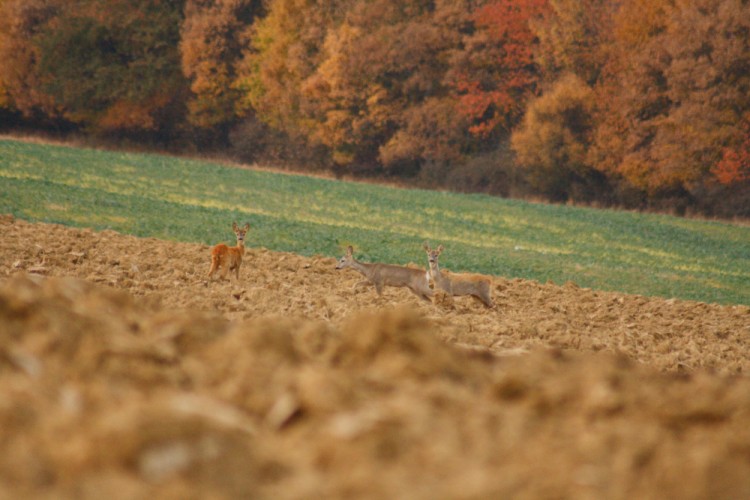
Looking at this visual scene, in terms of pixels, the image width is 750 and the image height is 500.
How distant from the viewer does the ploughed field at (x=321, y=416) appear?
3.90m

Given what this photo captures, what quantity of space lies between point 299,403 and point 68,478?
1320mm

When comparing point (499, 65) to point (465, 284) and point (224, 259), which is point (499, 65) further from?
point (224, 259)

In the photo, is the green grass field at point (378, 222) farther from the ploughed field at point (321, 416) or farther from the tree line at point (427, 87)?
the ploughed field at point (321, 416)

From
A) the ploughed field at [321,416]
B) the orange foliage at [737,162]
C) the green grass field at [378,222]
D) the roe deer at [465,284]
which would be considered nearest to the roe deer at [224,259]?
the roe deer at [465,284]

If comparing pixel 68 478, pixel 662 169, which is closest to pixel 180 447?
pixel 68 478

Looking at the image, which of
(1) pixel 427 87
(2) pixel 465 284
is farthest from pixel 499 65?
(2) pixel 465 284

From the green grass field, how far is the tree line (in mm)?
4605

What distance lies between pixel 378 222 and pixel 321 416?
2823 centimetres

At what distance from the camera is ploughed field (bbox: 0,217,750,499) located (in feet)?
12.8

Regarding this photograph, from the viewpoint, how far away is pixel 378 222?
3297 cm

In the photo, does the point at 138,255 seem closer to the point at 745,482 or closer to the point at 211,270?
the point at 211,270

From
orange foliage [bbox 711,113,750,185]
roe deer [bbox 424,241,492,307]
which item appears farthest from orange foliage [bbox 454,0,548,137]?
roe deer [bbox 424,241,492,307]

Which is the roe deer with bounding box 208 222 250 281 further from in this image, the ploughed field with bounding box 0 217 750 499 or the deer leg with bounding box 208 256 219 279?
the ploughed field with bounding box 0 217 750 499

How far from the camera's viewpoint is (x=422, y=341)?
6.32 meters
